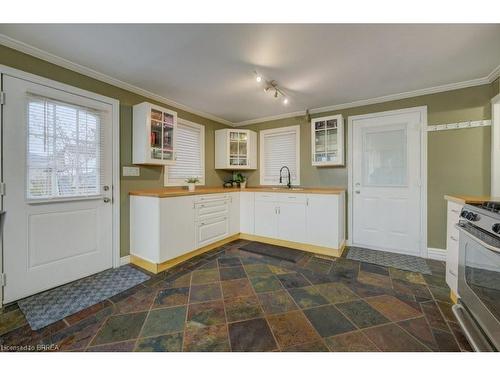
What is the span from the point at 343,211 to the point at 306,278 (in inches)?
57.3

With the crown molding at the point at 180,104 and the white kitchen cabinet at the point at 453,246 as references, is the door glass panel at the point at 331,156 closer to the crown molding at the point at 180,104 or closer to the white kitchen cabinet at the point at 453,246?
the crown molding at the point at 180,104

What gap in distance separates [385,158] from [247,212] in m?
2.36

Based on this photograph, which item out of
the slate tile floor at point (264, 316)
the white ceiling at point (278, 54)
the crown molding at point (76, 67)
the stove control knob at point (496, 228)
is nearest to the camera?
the stove control knob at point (496, 228)

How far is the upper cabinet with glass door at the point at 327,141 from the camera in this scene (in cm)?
323

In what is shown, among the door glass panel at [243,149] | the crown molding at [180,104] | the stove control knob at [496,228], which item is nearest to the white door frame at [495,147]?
the crown molding at [180,104]

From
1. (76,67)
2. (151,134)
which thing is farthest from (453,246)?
(76,67)

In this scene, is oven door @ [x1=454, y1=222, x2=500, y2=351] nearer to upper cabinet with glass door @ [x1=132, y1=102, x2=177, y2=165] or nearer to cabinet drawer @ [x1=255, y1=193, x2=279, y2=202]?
cabinet drawer @ [x1=255, y1=193, x2=279, y2=202]

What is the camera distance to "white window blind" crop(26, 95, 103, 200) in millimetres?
1956

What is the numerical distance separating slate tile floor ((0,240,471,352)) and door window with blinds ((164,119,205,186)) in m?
1.58

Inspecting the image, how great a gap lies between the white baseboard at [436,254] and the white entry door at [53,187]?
424cm

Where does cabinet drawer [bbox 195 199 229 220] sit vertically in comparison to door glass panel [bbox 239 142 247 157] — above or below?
below

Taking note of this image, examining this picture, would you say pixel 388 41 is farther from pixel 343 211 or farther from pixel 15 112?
pixel 15 112

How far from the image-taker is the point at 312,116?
144 inches

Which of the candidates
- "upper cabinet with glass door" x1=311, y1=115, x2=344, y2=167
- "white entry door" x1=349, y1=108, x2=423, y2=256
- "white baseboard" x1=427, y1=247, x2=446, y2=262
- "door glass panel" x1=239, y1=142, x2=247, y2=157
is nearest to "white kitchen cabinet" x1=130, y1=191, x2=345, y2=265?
"white entry door" x1=349, y1=108, x2=423, y2=256
